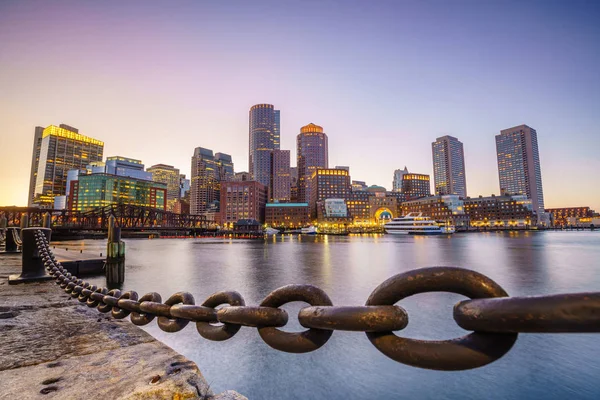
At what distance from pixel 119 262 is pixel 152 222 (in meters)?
131

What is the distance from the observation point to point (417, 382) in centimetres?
667

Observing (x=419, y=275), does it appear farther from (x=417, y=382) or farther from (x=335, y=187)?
(x=335, y=187)

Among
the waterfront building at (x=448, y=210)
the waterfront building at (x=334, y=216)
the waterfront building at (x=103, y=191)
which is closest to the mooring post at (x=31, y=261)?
the waterfront building at (x=334, y=216)

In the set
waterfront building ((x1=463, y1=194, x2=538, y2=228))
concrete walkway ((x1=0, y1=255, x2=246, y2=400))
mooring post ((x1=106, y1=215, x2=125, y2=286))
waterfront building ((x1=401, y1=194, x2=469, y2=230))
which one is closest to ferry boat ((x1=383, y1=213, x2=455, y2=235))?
waterfront building ((x1=401, y1=194, x2=469, y2=230))

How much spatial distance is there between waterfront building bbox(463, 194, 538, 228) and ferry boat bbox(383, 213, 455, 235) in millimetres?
43886

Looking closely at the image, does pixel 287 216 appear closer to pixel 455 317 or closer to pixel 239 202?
pixel 239 202

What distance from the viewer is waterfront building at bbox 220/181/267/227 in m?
180

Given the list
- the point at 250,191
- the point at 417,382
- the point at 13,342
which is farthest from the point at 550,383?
the point at 250,191

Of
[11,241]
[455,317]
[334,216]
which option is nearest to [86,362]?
[455,317]

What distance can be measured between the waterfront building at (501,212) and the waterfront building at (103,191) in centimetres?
18811

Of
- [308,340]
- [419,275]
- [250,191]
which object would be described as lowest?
[308,340]

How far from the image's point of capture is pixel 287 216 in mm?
179125

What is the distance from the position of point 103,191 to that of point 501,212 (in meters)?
218

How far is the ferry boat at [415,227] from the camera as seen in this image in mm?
117562
